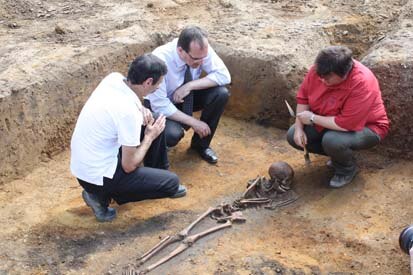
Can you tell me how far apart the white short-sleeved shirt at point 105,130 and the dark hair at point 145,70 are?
3.9 inches

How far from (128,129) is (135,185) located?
524 millimetres

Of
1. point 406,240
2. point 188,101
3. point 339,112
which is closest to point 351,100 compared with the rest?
point 339,112

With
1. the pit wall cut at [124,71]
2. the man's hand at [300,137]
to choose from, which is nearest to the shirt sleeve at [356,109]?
the man's hand at [300,137]

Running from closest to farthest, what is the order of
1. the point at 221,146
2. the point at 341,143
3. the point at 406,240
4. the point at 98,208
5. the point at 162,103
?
the point at 406,240 < the point at 98,208 < the point at 341,143 < the point at 162,103 < the point at 221,146

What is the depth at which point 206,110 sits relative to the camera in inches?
242

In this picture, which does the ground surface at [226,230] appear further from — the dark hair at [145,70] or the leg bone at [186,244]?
the dark hair at [145,70]

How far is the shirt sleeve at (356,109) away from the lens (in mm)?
5262

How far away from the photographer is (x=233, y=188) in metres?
5.86

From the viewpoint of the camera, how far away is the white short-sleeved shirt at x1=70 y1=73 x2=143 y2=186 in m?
4.79

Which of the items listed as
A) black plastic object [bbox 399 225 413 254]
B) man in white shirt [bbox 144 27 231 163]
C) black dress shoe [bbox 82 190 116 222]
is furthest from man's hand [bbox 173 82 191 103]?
black plastic object [bbox 399 225 413 254]

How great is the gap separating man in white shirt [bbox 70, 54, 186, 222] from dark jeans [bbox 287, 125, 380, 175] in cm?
126

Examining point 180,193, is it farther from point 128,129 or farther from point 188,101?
point 128,129

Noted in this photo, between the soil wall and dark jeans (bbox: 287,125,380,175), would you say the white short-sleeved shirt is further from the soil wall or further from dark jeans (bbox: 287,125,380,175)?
dark jeans (bbox: 287,125,380,175)

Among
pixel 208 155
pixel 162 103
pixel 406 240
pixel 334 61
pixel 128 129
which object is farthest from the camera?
pixel 208 155
